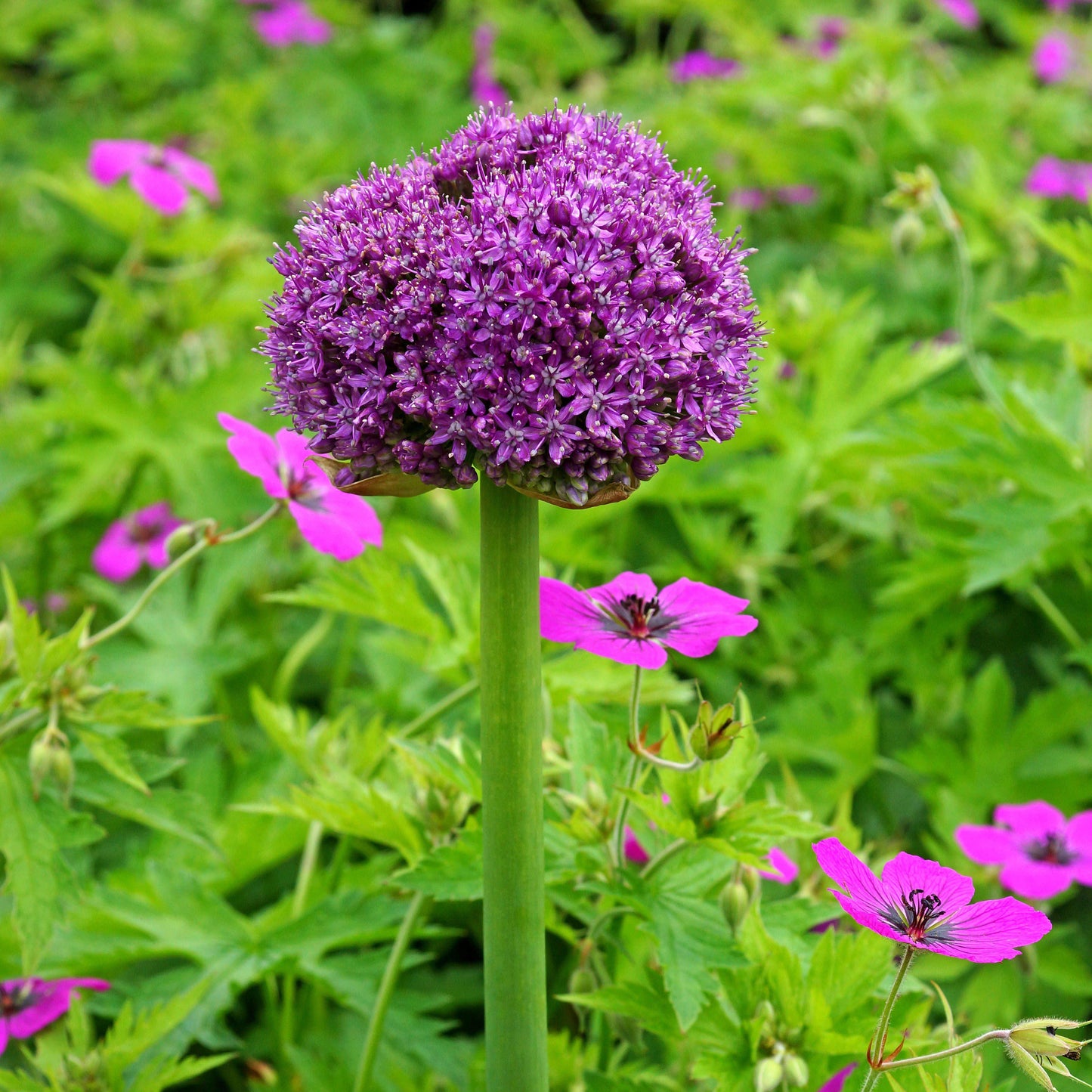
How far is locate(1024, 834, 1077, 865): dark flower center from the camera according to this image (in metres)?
1.73

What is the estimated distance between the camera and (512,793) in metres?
1.21

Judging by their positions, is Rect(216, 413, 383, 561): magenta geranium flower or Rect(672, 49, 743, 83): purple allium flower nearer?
Rect(216, 413, 383, 561): magenta geranium flower

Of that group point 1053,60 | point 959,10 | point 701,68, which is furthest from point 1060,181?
point 701,68

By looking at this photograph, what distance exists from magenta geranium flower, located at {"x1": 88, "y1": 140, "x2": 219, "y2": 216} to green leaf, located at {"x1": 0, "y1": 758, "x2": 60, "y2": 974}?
1.79 metres

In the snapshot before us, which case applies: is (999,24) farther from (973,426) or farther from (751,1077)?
(751,1077)

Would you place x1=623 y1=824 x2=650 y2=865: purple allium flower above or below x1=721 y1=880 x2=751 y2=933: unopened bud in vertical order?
below

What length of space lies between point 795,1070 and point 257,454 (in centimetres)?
101

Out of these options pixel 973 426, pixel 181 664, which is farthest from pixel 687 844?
pixel 181 664

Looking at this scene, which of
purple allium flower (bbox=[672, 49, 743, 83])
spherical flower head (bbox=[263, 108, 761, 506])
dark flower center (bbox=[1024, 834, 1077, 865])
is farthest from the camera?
purple allium flower (bbox=[672, 49, 743, 83])

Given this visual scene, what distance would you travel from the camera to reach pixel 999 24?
625 centimetres

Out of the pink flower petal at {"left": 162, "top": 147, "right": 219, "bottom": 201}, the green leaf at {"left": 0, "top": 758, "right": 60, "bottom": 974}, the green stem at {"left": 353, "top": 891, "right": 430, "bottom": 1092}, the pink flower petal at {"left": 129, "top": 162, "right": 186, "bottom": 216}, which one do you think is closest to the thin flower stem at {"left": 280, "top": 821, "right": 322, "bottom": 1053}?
the green stem at {"left": 353, "top": 891, "right": 430, "bottom": 1092}

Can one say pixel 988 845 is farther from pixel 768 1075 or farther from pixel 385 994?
pixel 385 994

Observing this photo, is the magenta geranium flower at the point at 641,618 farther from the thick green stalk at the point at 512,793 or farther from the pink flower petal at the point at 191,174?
the pink flower petal at the point at 191,174

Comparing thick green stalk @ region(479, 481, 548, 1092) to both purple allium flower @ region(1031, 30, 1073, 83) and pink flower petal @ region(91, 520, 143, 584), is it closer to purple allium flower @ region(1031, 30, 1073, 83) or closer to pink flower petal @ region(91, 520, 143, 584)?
pink flower petal @ region(91, 520, 143, 584)
